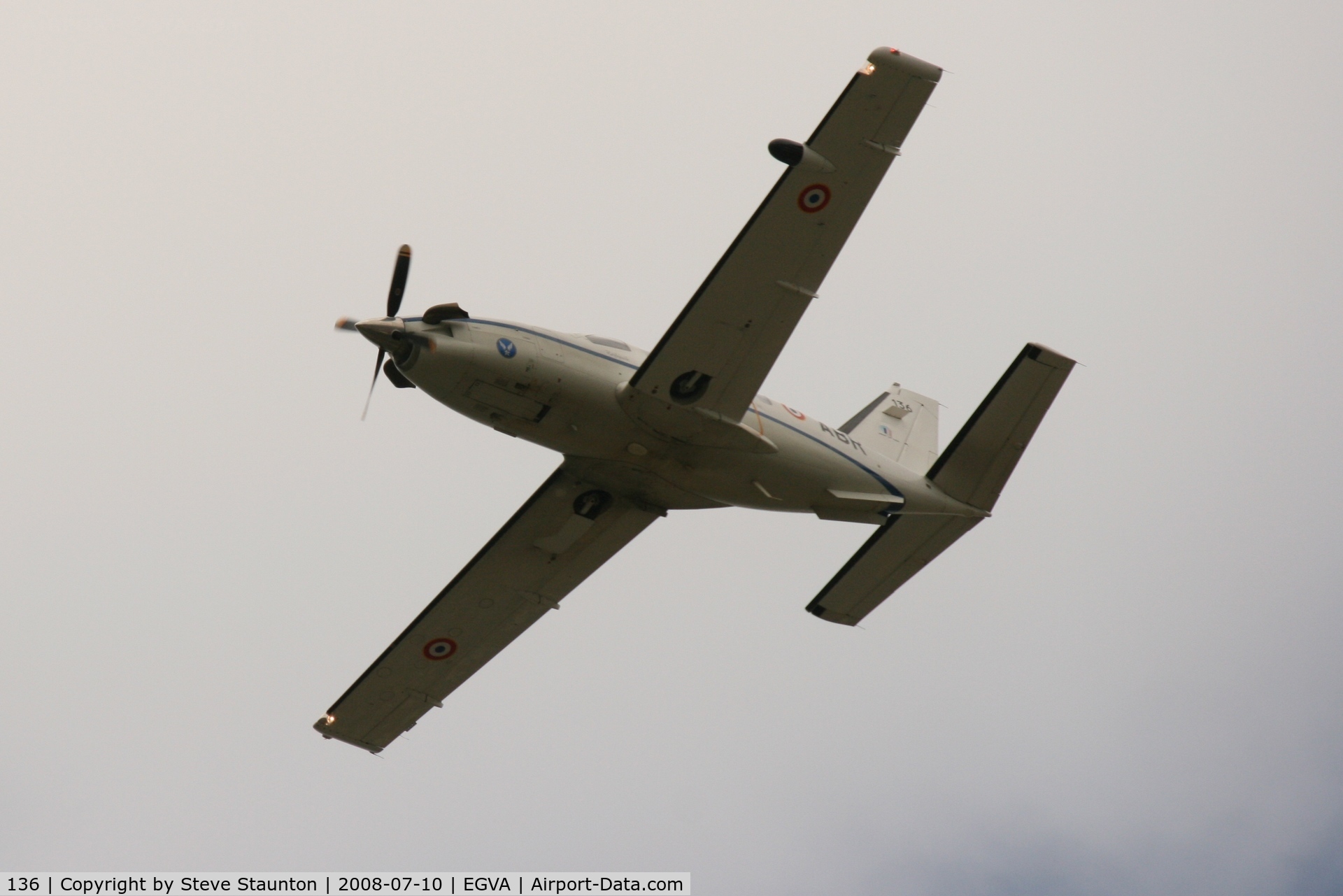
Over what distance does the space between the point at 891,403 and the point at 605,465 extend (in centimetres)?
742

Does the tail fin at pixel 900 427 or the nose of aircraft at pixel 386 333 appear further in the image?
the tail fin at pixel 900 427

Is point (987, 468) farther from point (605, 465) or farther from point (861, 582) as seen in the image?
point (605, 465)

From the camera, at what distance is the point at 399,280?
75.8ft

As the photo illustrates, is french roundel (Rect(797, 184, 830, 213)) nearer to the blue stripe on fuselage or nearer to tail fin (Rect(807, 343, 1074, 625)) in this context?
the blue stripe on fuselage

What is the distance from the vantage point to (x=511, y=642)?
27.2 meters

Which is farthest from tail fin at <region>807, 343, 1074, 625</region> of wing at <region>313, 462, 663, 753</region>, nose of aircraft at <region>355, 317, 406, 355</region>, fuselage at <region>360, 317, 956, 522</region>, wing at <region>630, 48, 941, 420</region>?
nose of aircraft at <region>355, 317, 406, 355</region>

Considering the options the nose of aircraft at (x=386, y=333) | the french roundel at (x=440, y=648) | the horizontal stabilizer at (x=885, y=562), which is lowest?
the french roundel at (x=440, y=648)

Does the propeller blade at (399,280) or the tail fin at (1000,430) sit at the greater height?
the tail fin at (1000,430)

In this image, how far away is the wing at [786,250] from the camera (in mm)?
20828

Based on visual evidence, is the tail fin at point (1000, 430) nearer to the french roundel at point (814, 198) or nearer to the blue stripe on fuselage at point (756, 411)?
the blue stripe on fuselage at point (756, 411)

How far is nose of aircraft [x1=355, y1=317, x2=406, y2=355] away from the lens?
71.5 ft

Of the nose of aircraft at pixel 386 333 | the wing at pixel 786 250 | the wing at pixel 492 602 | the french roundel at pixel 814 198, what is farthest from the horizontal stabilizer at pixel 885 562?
the nose of aircraft at pixel 386 333

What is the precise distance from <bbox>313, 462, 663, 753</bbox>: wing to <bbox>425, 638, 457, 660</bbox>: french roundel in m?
0.02

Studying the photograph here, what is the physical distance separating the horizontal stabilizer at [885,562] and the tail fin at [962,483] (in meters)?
0.01
